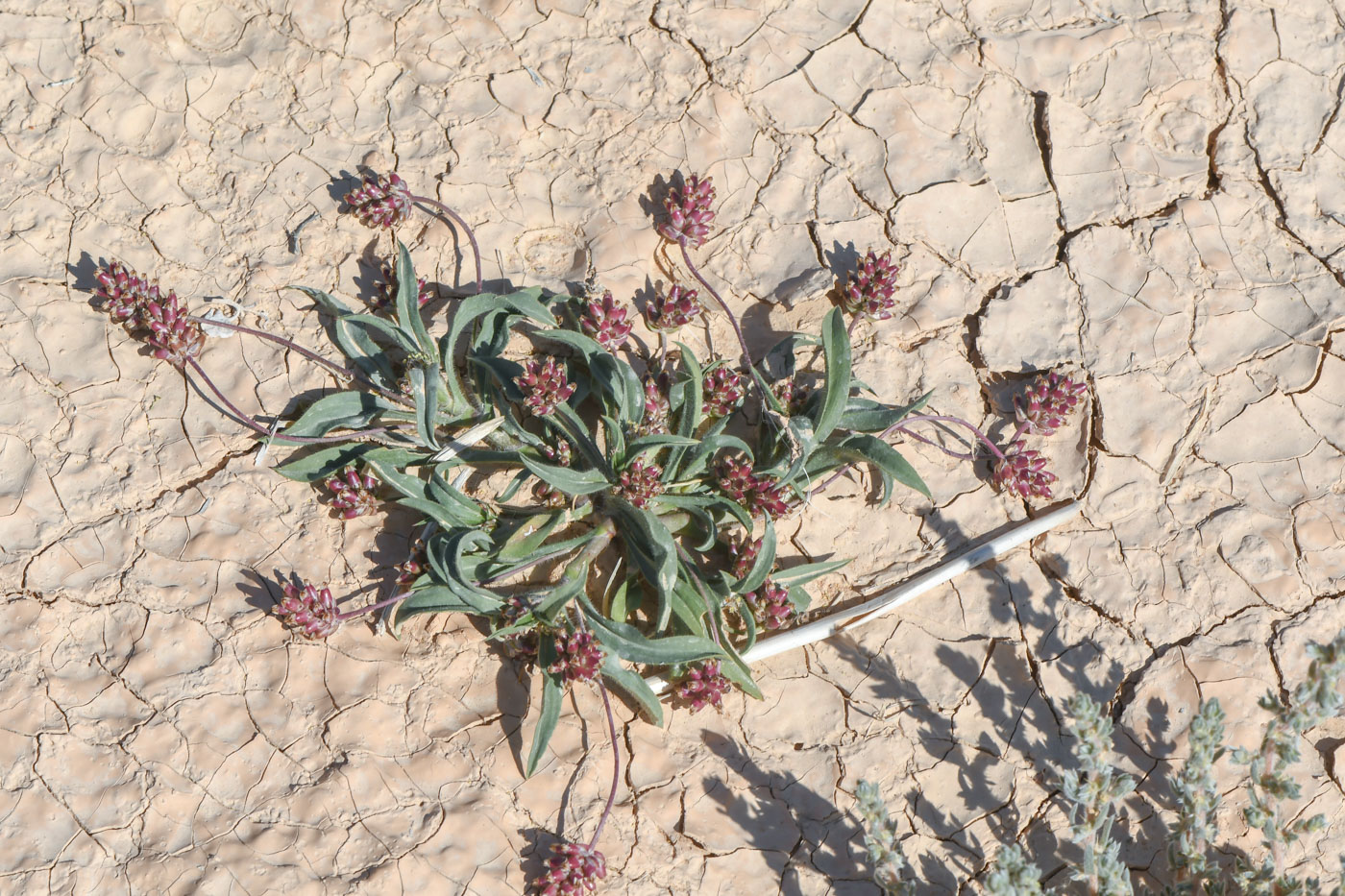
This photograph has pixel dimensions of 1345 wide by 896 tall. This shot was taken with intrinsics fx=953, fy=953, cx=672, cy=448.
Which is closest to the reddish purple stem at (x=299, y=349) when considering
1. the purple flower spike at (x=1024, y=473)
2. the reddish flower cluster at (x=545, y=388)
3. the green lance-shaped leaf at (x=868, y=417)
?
the reddish flower cluster at (x=545, y=388)

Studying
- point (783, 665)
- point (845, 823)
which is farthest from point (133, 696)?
point (845, 823)

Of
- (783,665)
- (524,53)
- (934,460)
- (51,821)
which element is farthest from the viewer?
(524,53)

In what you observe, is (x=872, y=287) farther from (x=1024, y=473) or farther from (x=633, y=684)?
(x=633, y=684)

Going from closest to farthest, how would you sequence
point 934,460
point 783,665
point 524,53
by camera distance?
1. point 783,665
2. point 934,460
3. point 524,53

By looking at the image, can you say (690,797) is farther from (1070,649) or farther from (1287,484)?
(1287,484)

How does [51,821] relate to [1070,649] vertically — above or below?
below

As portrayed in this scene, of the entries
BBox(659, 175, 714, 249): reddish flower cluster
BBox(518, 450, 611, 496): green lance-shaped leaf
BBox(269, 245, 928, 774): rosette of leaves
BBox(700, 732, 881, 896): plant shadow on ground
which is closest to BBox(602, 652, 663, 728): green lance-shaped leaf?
BBox(269, 245, 928, 774): rosette of leaves

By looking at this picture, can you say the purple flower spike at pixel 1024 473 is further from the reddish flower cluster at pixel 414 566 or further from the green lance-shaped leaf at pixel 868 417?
the reddish flower cluster at pixel 414 566

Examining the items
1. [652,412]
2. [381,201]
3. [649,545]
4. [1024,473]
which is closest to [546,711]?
[649,545]
